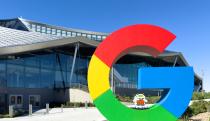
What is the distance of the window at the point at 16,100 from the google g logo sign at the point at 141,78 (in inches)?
1007

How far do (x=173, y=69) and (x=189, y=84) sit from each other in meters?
0.82

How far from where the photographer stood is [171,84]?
14.4 m

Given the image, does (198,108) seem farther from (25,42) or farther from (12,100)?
(25,42)

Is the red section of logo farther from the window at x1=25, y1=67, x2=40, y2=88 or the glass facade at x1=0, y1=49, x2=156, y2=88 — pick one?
the window at x1=25, y1=67, x2=40, y2=88

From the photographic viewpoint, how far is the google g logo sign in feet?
46.8

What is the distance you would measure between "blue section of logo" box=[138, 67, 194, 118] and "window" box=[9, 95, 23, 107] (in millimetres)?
26312

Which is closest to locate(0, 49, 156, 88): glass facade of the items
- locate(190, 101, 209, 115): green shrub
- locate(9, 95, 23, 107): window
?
locate(9, 95, 23, 107): window

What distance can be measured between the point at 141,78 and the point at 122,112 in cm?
143

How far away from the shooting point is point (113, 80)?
52.8m

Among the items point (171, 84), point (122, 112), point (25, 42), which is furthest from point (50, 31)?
point (171, 84)

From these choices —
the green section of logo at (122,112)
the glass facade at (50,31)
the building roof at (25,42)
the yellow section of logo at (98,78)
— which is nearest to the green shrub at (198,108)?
the green section of logo at (122,112)

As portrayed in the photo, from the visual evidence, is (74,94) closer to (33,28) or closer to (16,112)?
(16,112)

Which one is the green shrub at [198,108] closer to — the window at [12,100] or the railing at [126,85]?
the window at [12,100]

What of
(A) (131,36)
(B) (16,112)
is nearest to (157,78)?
(A) (131,36)
